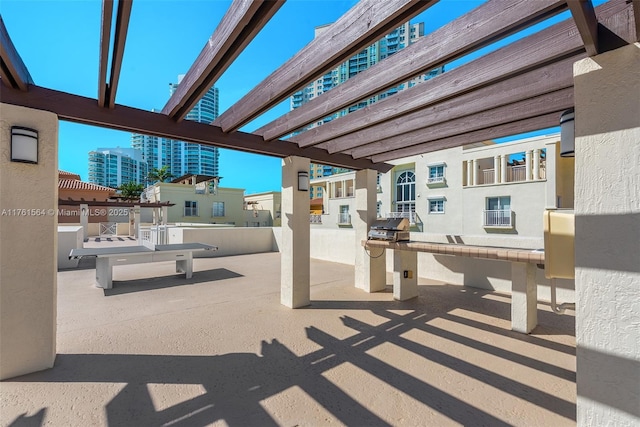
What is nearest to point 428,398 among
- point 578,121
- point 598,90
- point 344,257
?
point 578,121

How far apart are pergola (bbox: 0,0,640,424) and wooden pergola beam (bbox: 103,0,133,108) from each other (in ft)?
0.04

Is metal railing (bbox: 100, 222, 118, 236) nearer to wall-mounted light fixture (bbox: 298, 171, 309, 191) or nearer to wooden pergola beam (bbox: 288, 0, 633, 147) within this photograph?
wall-mounted light fixture (bbox: 298, 171, 309, 191)

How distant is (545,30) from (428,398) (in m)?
3.16

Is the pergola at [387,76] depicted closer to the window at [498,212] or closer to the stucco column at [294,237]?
the stucco column at [294,237]

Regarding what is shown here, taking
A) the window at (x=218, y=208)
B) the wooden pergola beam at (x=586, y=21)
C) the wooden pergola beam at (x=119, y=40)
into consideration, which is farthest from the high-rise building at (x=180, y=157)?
the wooden pergola beam at (x=586, y=21)

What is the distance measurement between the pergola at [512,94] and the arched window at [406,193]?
1685 centimetres

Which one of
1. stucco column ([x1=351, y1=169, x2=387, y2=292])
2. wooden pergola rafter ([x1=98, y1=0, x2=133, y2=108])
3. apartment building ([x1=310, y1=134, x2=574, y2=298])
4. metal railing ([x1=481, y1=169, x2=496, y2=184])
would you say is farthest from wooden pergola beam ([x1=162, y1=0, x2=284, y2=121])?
metal railing ([x1=481, y1=169, x2=496, y2=184])

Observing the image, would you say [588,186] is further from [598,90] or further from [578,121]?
[598,90]

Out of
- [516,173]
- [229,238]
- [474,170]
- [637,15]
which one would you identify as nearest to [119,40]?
[637,15]

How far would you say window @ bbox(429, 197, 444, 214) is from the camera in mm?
17809

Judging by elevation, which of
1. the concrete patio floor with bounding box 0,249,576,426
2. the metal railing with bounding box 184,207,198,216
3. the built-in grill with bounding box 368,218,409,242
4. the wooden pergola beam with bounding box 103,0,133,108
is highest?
the wooden pergola beam with bounding box 103,0,133,108

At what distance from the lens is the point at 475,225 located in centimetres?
1628

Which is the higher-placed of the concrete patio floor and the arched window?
the arched window

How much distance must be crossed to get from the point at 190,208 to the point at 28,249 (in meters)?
20.5
